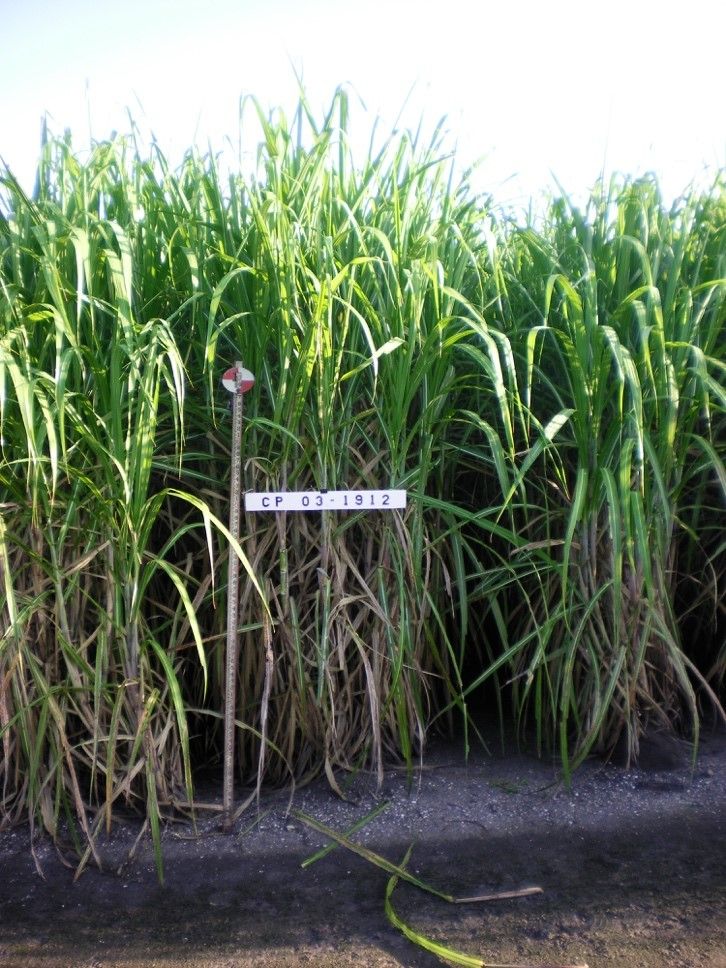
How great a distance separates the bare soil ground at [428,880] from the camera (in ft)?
4.70

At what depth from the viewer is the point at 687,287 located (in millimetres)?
1885

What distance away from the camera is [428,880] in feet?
5.34

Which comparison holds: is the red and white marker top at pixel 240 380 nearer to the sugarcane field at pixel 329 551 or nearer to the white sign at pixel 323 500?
the sugarcane field at pixel 329 551

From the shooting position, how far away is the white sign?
1768 millimetres

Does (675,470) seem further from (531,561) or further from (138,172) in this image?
(138,172)

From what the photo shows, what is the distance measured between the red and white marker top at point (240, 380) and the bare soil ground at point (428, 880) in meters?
0.95

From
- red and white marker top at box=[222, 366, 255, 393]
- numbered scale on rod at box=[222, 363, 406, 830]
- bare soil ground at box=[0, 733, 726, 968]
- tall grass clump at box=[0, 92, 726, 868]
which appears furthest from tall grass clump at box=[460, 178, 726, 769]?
red and white marker top at box=[222, 366, 255, 393]

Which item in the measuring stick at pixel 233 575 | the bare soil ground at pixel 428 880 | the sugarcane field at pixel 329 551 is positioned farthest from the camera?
the measuring stick at pixel 233 575

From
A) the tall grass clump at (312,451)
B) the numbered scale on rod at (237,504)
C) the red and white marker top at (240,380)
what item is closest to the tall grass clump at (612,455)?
the tall grass clump at (312,451)

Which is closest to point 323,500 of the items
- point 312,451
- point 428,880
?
point 312,451

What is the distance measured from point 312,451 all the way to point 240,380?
24cm

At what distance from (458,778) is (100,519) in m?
1.06

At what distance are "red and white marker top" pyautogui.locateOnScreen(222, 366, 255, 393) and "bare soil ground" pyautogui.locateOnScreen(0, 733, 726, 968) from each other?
955 millimetres

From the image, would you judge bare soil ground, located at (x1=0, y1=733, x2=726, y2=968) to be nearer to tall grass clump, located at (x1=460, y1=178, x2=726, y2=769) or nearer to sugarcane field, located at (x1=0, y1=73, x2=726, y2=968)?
sugarcane field, located at (x1=0, y1=73, x2=726, y2=968)
